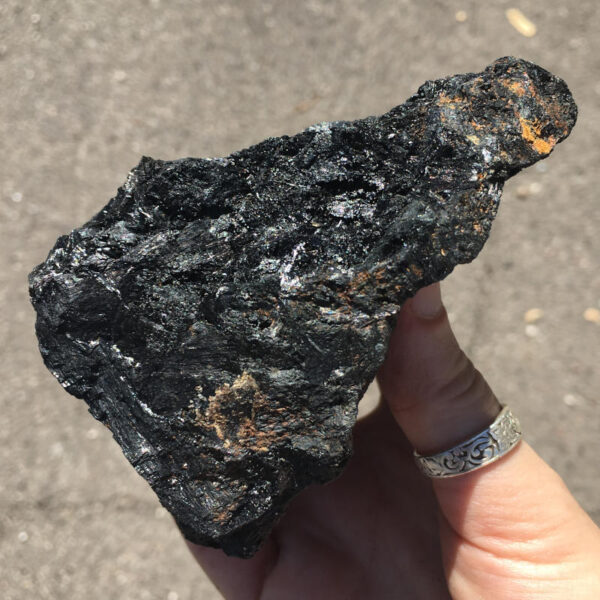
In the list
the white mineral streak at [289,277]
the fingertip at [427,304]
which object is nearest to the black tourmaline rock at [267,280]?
the white mineral streak at [289,277]

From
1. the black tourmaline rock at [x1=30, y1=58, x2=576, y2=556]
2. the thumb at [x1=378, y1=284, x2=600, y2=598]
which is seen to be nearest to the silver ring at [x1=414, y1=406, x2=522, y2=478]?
the thumb at [x1=378, y1=284, x2=600, y2=598]

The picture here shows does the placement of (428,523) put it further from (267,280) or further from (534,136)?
(534,136)

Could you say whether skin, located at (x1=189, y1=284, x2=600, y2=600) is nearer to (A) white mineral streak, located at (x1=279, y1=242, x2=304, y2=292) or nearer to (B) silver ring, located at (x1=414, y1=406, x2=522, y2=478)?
(B) silver ring, located at (x1=414, y1=406, x2=522, y2=478)

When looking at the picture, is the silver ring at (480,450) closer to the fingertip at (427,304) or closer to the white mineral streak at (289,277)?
the fingertip at (427,304)

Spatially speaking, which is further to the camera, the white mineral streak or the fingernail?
the fingernail

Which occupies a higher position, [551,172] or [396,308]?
[396,308]

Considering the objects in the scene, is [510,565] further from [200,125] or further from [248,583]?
[200,125]

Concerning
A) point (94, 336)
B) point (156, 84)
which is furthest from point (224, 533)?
point (156, 84)

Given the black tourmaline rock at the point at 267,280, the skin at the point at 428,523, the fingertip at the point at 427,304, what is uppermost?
the black tourmaline rock at the point at 267,280
